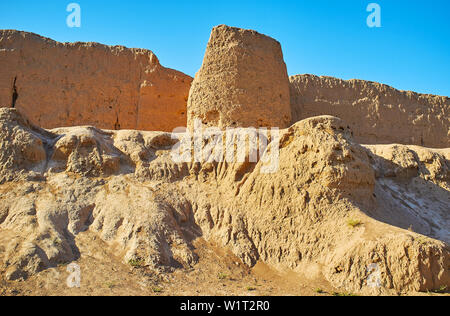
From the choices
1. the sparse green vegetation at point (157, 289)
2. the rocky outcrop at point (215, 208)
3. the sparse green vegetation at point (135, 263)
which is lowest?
the sparse green vegetation at point (157, 289)

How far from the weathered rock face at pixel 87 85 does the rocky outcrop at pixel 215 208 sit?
4.90 meters

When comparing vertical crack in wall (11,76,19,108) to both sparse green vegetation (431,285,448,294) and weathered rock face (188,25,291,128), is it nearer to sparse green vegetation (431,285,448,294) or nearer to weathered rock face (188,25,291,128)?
weathered rock face (188,25,291,128)

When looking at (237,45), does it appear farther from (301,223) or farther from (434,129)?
(434,129)

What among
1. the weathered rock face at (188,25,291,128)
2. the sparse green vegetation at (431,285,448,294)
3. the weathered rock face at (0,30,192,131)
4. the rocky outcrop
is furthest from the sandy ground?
the weathered rock face at (0,30,192,131)

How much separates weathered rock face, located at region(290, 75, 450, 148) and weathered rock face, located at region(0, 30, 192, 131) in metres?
4.66

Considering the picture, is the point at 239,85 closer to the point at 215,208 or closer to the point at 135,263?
the point at 215,208

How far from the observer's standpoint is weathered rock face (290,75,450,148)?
1655 centimetres

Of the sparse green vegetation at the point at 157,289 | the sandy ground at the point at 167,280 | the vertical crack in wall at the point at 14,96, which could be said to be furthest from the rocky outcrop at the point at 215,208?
the vertical crack in wall at the point at 14,96

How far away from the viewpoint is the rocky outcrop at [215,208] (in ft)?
27.5

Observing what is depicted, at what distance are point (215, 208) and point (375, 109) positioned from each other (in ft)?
31.0

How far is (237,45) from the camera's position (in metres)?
14.5

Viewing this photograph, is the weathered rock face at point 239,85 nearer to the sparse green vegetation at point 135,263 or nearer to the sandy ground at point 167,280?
the sandy ground at point 167,280

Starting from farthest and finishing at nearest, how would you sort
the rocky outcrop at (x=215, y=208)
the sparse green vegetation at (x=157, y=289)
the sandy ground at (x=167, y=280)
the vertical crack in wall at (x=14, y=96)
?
the vertical crack in wall at (x=14, y=96) → the rocky outcrop at (x=215, y=208) → the sparse green vegetation at (x=157, y=289) → the sandy ground at (x=167, y=280)

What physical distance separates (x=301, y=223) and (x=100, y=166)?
4.82 meters
